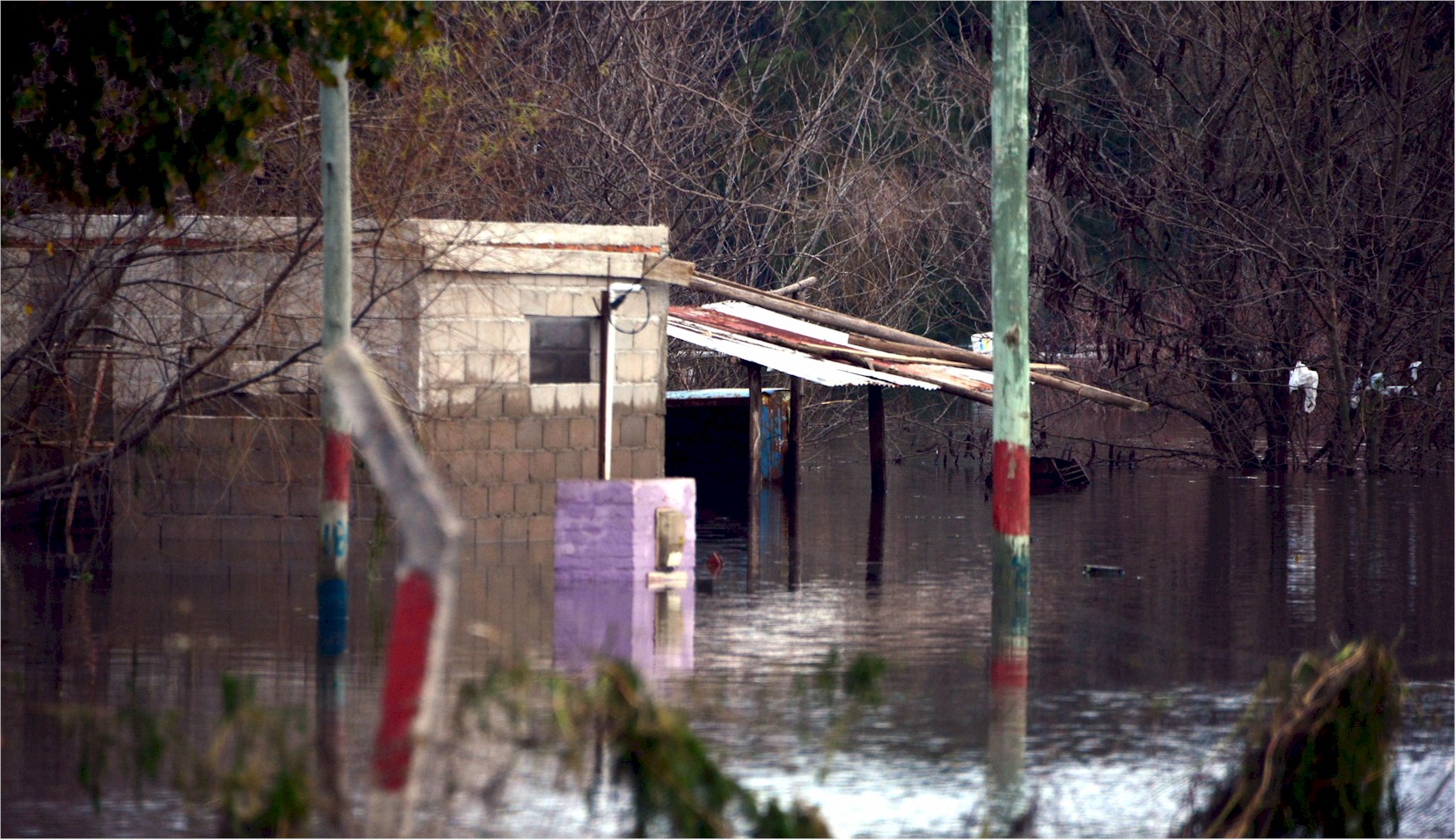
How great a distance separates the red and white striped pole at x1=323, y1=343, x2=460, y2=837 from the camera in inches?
181

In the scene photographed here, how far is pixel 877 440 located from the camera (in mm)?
26500

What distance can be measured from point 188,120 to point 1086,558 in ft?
27.6

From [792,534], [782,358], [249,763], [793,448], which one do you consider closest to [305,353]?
[792,534]

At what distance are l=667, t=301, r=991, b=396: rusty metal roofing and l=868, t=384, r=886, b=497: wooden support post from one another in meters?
1.09

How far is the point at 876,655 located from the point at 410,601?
6941mm

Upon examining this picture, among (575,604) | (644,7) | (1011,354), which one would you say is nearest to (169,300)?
(575,604)

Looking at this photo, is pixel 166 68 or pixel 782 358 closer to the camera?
pixel 166 68

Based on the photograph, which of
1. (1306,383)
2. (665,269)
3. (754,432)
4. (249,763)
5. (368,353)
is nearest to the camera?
(249,763)

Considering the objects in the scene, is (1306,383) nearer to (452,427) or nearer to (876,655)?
(452,427)

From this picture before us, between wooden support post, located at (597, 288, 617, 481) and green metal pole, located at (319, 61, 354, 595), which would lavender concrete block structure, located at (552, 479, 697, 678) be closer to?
wooden support post, located at (597, 288, 617, 481)

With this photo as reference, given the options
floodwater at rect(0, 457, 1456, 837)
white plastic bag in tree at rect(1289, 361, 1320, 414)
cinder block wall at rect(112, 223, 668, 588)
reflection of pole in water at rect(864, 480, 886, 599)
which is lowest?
floodwater at rect(0, 457, 1456, 837)

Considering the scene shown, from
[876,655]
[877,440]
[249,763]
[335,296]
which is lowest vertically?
[876,655]

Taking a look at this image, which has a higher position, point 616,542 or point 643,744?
point 616,542

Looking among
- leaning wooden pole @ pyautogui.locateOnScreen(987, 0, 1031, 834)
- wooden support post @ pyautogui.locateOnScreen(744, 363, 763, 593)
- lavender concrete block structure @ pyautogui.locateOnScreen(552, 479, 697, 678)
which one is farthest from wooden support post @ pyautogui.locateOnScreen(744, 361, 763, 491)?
leaning wooden pole @ pyautogui.locateOnScreen(987, 0, 1031, 834)
